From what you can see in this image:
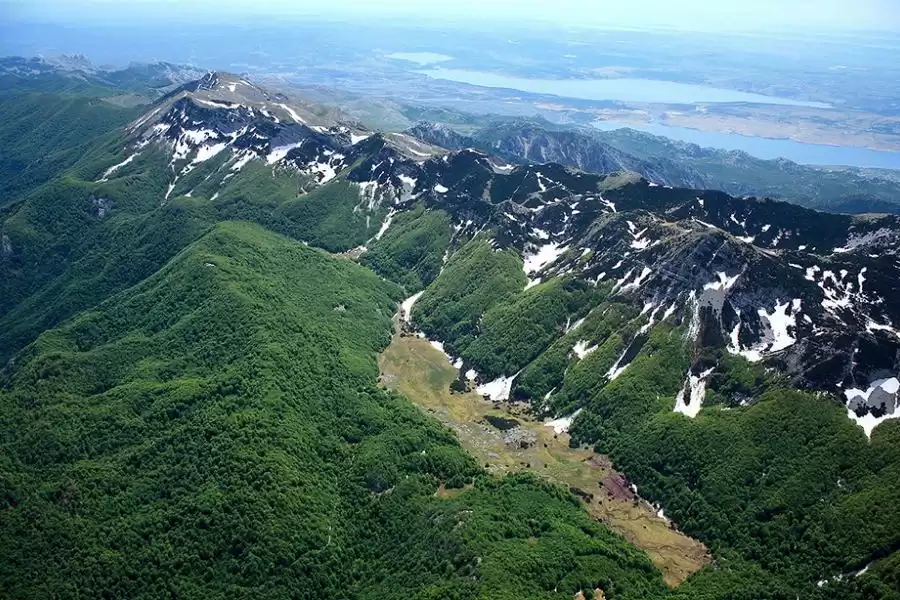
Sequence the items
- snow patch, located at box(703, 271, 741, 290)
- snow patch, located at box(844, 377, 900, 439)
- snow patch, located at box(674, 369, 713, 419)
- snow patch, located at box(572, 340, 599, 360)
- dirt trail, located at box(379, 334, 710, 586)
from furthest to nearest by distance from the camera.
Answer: snow patch, located at box(572, 340, 599, 360) < snow patch, located at box(703, 271, 741, 290) < snow patch, located at box(674, 369, 713, 419) < snow patch, located at box(844, 377, 900, 439) < dirt trail, located at box(379, 334, 710, 586)

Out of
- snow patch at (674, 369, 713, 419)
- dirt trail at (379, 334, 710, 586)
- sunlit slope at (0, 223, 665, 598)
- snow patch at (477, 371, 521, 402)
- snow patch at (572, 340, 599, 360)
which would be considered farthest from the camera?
snow patch at (572, 340, 599, 360)

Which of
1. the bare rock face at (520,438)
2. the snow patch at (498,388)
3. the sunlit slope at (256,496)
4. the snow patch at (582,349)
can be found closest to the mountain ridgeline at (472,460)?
the sunlit slope at (256,496)

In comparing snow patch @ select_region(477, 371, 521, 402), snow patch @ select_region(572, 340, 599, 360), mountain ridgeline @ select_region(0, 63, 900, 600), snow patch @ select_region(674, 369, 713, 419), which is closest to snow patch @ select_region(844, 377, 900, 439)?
mountain ridgeline @ select_region(0, 63, 900, 600)

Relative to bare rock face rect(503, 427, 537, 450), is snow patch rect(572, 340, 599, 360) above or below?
above

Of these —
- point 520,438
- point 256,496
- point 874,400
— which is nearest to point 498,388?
point 520,438

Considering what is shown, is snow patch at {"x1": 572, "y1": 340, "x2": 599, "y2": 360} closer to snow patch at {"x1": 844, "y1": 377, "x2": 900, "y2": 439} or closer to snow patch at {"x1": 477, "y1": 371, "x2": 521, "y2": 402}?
snow patch at {"x1": 477, "y1": 371, "x2": 521, "y2": 402}

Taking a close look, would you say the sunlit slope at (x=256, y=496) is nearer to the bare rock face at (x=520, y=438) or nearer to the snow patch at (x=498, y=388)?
the bare rock face at (x=520, y=438)

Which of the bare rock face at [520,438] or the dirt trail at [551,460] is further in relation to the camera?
the bare rock face at [520,438]

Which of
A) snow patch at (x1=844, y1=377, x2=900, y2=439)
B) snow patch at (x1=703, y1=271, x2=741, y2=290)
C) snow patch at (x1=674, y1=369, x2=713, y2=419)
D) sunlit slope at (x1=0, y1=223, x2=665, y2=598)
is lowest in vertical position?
sunlit slope at (x1=0, y1=223, x2=665, y2=598)

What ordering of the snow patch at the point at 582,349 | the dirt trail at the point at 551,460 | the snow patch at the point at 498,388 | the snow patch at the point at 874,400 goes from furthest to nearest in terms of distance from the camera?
the snow patch at the point at 582,349 → the snow patch at the point at 498,388 → the snow patch at the point at 874,400 → the dirt trail at the point at 551,460
